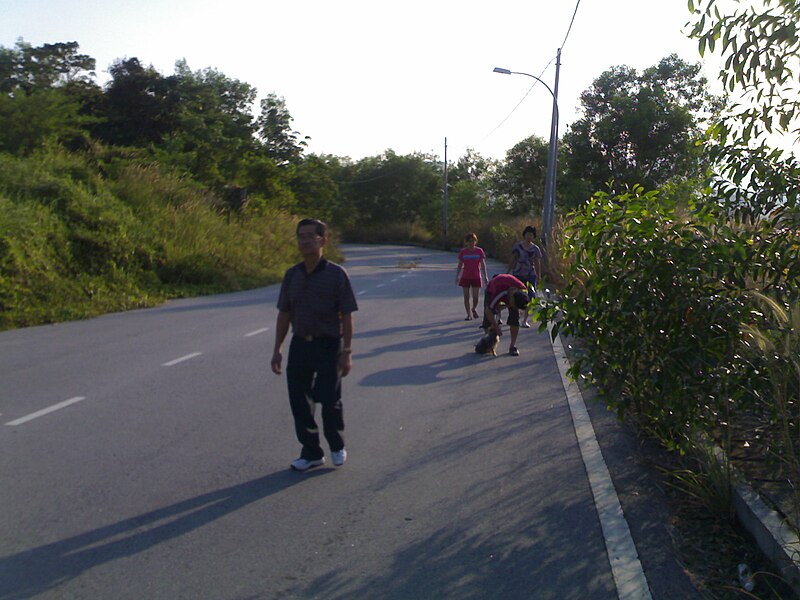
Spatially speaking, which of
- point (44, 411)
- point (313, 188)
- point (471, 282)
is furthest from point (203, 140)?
point (44, 411)

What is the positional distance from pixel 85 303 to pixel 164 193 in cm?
1158

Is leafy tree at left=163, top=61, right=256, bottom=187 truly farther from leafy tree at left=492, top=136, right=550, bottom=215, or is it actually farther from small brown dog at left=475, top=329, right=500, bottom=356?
small brown dog at left=475, top=329, right=500, bottom=356

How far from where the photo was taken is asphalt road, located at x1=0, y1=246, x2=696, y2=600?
14.9 ft

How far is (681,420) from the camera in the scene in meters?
5.88

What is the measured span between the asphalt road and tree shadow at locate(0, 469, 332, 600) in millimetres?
15

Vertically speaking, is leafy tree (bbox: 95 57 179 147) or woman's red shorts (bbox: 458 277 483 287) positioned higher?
leafy tree (bbox: 95 57 179 147)

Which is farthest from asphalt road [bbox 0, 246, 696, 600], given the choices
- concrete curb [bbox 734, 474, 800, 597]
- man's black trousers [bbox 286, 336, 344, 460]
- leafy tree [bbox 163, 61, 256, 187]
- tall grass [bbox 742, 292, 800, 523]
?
leafy tree [bbox 163, 61, 256, 187]

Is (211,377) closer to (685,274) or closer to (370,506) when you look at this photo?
(370,506)

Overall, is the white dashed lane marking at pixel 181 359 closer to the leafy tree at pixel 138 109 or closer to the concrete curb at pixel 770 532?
the concrete curb at pixel 770 532

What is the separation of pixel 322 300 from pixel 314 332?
0.77 ft

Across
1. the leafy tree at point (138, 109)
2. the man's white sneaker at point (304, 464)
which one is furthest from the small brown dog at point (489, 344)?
the leafy tree at point (138, 109)

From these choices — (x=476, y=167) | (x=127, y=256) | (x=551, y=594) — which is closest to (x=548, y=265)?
(x=127, y=256)

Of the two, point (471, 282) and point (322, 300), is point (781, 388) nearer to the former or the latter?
point (322, 300)

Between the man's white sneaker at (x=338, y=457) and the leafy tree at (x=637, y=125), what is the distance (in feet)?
99.2
